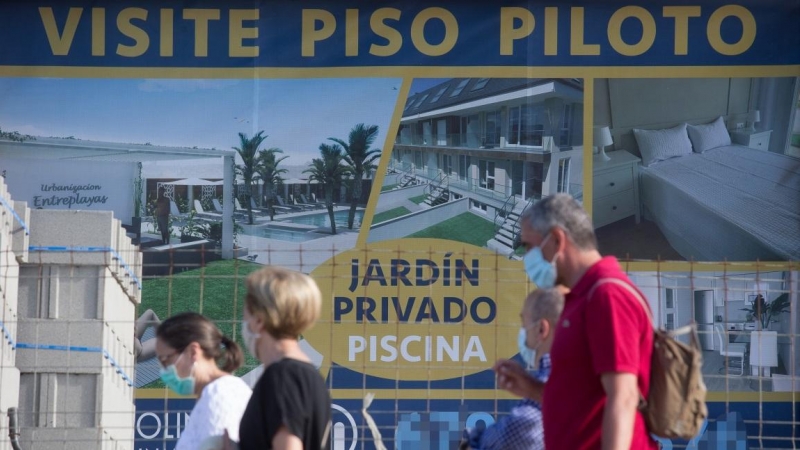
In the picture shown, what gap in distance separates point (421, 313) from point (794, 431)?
240 cm

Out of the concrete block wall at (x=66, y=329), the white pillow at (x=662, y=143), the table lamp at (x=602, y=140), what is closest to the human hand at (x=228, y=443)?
the concrete block wall at (x=66, y=329)

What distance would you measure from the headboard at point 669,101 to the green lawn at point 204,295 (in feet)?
8.41

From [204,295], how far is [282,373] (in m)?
4.13

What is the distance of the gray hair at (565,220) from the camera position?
2984 mm

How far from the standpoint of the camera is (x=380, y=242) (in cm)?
671

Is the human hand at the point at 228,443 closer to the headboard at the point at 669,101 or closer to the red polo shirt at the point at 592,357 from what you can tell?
the red polo shirt at the point at 592,357

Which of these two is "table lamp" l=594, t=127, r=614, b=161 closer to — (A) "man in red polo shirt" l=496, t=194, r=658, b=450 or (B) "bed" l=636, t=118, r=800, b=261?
(B) "bed" l=636, t=118, r=800, b=261

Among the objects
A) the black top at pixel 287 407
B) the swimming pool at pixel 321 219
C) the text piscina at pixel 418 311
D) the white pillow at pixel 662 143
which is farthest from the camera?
the white pillow at pixel 662 143

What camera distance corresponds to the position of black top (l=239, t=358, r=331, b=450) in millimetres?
2672

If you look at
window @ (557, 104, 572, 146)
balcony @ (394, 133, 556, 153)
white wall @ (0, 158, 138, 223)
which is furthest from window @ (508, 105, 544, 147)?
white wall @ (0, 158, 138, 223)

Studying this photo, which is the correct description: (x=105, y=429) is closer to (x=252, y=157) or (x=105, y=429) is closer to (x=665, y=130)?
(x=252, y=157)

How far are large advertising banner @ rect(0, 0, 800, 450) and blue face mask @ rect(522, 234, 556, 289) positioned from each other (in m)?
3.50

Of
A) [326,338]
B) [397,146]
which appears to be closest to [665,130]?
[397,146]

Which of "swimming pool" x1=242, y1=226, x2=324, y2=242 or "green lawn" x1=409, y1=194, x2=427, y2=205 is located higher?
"green lawn" x1=409, y1=194, x2=427, y2=205
